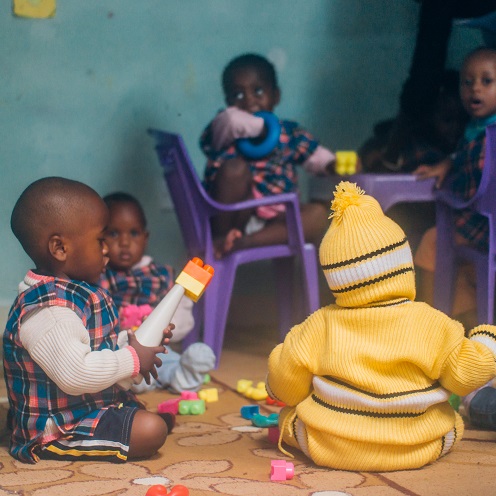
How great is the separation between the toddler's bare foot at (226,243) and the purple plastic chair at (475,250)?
0.65m

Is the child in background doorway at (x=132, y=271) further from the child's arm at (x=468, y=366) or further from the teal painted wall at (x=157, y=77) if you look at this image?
the child's arm at (x=468, y=366)

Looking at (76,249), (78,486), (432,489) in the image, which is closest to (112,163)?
(76,249)

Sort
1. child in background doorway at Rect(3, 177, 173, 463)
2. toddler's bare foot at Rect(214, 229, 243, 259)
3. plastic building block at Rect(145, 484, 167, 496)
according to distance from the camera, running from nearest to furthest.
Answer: plastic building block at Rect(145, 484, 167, 496), child in background doorway at Rect(3, 177, 173, 463), toddler's bare foot at Rect(214, 229, 243, 259)

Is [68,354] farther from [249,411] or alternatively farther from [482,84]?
[482,84]

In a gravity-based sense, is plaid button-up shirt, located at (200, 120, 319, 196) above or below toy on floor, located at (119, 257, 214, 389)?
above

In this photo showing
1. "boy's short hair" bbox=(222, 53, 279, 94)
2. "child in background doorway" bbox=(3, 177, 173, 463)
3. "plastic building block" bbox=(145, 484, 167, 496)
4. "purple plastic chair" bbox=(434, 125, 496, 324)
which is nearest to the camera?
"plastic building block" bbox=(145, 484, 167, 496)

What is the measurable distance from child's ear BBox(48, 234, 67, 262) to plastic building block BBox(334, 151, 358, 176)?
142 centimetres

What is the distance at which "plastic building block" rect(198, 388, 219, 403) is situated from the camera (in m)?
2.34

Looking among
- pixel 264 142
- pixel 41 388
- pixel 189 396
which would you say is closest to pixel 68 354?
pixel 41 388

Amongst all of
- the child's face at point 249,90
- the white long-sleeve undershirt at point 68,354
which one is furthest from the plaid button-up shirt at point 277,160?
the white long-sleeve undershirt at point 68,354

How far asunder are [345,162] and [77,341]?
1548 millimetres

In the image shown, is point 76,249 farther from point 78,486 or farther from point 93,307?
point 78,486

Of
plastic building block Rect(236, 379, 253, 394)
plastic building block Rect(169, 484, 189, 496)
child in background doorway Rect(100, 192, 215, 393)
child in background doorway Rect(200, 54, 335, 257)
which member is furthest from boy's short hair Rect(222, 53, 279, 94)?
plastic building block Rect(169, 484, 189, 496)

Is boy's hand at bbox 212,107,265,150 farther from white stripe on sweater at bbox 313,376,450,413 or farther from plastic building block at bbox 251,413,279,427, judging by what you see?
white stripe on sweater at bbox 313,376,450,413
